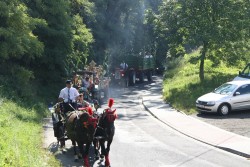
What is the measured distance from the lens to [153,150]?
13.6m

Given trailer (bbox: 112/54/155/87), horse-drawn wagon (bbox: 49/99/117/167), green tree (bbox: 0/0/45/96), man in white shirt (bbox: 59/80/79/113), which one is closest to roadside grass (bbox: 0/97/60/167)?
horse-drawn wagon (bbox: 49/99/117/167)

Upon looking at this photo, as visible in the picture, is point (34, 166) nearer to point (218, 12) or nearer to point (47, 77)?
point (47, 77)

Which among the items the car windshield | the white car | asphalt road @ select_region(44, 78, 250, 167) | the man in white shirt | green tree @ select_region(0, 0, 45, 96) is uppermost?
green tree @ select_region(0, 0, 45, 96)

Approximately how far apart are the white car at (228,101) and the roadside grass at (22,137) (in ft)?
26.2

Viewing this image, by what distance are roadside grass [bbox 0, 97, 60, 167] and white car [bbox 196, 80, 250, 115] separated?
7.99m

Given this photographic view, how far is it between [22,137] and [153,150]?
4.24 m

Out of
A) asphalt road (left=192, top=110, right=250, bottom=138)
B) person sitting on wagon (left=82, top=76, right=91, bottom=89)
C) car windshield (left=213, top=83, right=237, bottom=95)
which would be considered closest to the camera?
asphalt road (left=192, top=110, right=250, bottom=138)

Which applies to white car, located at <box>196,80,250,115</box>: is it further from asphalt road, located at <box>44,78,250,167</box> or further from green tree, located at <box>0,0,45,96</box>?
green tree, located at <box>0,0,45,96</box>

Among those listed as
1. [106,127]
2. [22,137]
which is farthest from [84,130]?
[22,137]

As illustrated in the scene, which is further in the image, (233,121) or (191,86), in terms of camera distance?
(191,86)

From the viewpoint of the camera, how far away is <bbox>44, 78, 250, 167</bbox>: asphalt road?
1199 centimetres

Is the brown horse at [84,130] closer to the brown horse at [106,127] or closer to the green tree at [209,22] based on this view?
the brown horse at [106,127]

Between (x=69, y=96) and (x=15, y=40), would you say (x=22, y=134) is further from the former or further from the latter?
(x=15, y=40)

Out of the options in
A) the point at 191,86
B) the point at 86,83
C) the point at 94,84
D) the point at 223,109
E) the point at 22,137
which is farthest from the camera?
the point at 191,86
